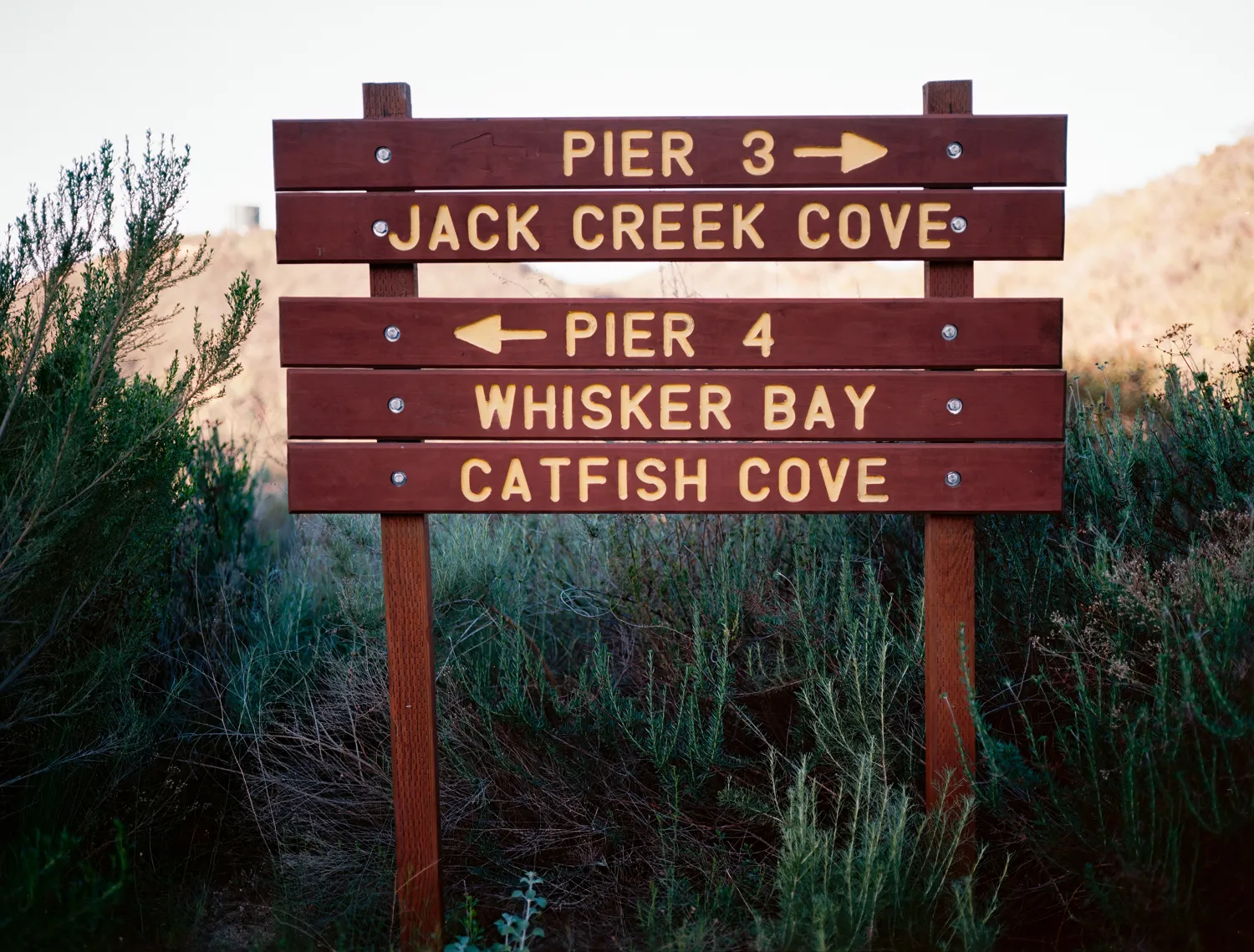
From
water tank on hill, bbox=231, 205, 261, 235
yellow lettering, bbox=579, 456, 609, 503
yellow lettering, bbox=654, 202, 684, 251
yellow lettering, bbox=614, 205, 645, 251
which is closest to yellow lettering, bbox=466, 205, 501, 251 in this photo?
yellow lettering, bbox=614, 205, 645, 251

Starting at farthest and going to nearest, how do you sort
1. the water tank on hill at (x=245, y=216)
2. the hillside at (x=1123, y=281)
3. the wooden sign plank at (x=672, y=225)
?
the water tank on hill at (x=245, y=216) < the hillside at (x=1123, y=281) < the wooden sign plank at (x=672, y=225)

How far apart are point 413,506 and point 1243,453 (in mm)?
3124

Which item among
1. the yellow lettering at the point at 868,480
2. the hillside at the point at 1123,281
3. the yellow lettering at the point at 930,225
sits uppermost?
the hillside at the point at 1123,281

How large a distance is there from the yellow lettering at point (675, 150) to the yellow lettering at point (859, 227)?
48cm

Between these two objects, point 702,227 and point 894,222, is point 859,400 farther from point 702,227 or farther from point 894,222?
point 702,227

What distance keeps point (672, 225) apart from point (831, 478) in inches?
35.5

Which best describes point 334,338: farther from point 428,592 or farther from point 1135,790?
point 1135,790

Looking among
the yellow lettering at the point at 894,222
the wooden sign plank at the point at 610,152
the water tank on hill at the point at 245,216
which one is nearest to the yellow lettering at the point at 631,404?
the wooden sign plank at the point at 610,152

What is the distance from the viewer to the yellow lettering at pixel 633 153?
2680mm

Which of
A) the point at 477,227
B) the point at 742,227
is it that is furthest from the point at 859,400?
the point at 477,227

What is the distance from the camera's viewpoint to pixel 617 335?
106 inches

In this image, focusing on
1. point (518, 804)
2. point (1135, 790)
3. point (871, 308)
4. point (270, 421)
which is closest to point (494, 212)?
point (871, 308)

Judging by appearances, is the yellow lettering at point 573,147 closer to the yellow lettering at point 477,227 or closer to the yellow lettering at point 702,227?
the yellow lettering at point 477,227

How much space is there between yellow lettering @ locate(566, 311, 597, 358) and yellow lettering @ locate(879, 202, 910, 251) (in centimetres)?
92
